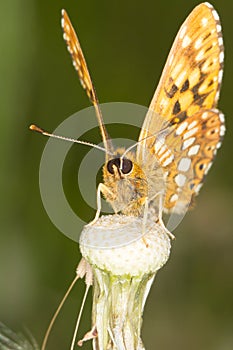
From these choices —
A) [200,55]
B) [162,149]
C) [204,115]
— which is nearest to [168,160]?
[162,149]

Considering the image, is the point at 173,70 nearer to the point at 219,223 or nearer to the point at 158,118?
the point at 158,118

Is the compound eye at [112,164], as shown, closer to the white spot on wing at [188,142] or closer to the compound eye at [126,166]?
the compound eye at [126,166]

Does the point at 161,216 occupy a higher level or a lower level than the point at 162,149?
lower

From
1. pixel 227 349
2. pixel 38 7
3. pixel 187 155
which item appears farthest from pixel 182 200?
pixel 38 7

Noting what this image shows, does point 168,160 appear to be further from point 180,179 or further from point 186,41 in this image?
point 186,41

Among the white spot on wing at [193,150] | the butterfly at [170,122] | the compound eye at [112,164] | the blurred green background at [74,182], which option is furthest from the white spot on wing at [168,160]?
the blurred green background at [74,182]

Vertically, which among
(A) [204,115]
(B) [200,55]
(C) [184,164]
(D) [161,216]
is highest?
(B) [200,55]
